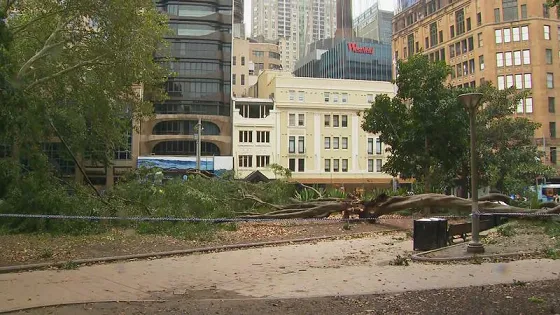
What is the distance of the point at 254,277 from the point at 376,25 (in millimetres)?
138981

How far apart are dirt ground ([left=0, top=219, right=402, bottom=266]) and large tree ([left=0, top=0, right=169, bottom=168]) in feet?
14.1

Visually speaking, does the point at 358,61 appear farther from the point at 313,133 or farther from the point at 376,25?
the point at 376,25

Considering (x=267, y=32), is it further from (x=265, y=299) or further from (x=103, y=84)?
(x=265, y=299)

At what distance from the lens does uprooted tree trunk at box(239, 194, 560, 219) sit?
17.2 m

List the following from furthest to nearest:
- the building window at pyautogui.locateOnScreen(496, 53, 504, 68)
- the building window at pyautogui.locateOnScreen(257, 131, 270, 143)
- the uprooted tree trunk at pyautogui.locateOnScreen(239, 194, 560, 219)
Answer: the building window at pyautogui.locateOnScreen(496, 53, 504, 68) < the building window at pyautogui.locateOnScreen(257, 131, 270, 143) < the uprooted tree trunk at pyautogui.locateOnScreen(239, 194, 560, 219)

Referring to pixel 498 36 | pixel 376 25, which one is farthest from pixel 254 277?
pixel 376 25

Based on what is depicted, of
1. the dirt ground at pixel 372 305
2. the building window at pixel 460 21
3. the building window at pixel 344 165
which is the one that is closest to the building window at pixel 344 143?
the building window at pixel 344 165

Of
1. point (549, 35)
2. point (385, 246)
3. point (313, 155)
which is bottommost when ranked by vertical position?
point (385, 246)

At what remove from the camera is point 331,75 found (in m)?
108

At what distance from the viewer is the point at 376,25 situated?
140 m

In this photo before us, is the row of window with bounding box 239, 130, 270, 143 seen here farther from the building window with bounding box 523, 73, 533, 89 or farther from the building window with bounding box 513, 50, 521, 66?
the building window with bounding box 523, 73, 533, 89

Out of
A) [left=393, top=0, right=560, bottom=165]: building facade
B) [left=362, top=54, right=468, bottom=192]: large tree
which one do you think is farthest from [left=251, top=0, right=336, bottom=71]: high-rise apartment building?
[left=362, top=54, right=468, bottom=192]: large tree

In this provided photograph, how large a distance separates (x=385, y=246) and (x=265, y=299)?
23.4 ft

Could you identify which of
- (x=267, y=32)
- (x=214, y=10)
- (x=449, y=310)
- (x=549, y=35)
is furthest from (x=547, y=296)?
(x=267, y=32)
